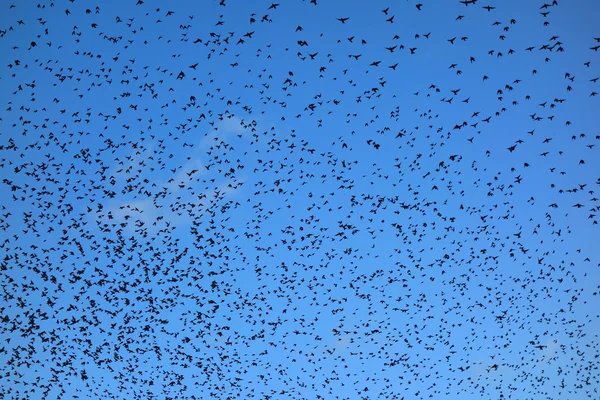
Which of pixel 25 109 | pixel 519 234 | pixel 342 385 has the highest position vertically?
Answer: pixel 25 109

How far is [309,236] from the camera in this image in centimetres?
2356

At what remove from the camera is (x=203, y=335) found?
24.0 metres

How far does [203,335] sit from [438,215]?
12711 mm

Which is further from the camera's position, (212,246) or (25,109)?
(212,246)

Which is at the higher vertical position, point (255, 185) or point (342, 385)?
point (255, 185)

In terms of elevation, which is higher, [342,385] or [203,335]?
[203,335]

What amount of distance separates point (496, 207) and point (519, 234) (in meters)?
2.07

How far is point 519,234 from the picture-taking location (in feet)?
78.8

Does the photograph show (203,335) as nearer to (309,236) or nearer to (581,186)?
(309,236)

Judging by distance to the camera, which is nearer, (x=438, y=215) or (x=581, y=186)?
(x=581, y=186)

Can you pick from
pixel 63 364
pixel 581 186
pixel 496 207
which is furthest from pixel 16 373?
pixel 581 186

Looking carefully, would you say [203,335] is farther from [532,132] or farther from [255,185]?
[532,132]

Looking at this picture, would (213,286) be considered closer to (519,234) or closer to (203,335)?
(203,335)

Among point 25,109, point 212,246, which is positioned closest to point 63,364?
point 212,246
